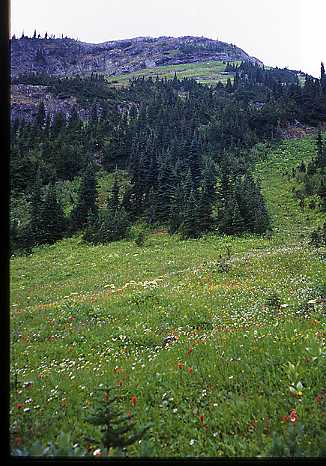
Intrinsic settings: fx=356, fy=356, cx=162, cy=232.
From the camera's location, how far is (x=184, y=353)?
8438mm

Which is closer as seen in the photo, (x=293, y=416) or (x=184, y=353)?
(x=293, y=416)

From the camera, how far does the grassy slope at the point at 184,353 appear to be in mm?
5352

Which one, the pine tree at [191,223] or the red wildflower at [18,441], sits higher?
the red wildflower at [18,441]

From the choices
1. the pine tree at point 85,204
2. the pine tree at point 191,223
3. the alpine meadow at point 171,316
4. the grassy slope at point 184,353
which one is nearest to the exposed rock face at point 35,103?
the alpine meadow at point 171,316

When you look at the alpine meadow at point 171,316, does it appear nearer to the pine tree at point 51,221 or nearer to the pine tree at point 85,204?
the pine tree at point 51,221

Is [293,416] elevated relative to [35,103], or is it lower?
lower

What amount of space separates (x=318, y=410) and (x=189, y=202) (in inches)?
1356

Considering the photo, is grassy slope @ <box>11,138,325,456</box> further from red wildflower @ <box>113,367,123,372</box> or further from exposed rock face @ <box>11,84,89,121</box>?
exposed rock face @ <box>11,84,89,121</box>

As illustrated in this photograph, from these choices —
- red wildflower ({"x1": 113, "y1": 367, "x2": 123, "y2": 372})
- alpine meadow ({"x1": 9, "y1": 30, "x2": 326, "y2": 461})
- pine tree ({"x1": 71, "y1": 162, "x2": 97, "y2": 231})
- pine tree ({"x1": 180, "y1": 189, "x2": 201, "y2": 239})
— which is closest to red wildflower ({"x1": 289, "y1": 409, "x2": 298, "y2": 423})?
alpine meadow ({"x1": 9, "y1": 30, "x2": 326, "y2": 461})

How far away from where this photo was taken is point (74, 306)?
50.7ft

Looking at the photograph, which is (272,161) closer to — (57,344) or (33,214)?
(33,214)

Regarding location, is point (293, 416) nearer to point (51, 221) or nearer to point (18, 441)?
point (18, 441)

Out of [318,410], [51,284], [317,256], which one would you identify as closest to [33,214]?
[51,284]

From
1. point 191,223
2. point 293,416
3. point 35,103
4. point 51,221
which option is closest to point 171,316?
point 293,416
